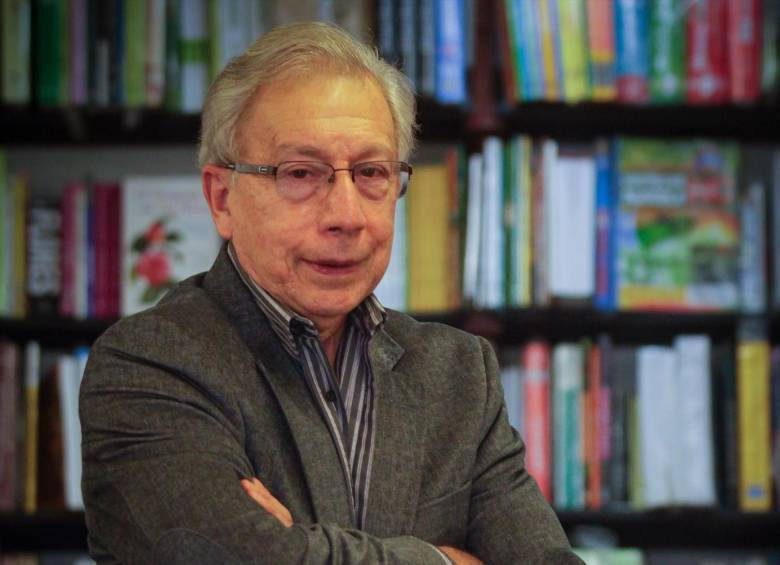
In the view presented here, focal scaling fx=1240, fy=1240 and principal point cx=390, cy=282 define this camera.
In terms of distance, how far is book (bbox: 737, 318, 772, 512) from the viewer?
2.82m

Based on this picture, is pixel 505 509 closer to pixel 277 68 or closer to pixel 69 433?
pixel 277 68

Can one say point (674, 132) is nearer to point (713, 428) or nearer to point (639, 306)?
point (639, 306)

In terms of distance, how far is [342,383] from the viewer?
164 cm

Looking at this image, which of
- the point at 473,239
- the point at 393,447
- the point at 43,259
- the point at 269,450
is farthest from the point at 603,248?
the point at 269,450

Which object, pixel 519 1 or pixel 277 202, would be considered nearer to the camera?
pixel 277 202

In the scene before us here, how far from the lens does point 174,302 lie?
5.22ft

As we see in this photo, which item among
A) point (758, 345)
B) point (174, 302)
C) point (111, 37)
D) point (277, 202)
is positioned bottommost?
point (758, 345)

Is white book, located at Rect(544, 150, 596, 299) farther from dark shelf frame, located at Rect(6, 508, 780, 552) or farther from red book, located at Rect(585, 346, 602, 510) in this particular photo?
dark shelf frame, located at Rect(6, 508, 780, 552)

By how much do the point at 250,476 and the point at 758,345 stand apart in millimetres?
1729

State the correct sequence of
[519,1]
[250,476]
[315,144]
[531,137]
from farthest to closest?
1. [531,137]
2. [519,1]
3. [315,144]
4. [250,476]

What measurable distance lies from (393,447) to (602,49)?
1.54 metres

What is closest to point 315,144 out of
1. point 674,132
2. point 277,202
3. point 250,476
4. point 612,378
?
point 277,202

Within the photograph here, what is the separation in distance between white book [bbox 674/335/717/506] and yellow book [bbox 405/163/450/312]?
57cm

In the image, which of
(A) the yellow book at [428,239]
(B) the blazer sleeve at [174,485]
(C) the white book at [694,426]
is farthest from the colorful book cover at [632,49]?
(B) the blazer sleeve at [174,485]
